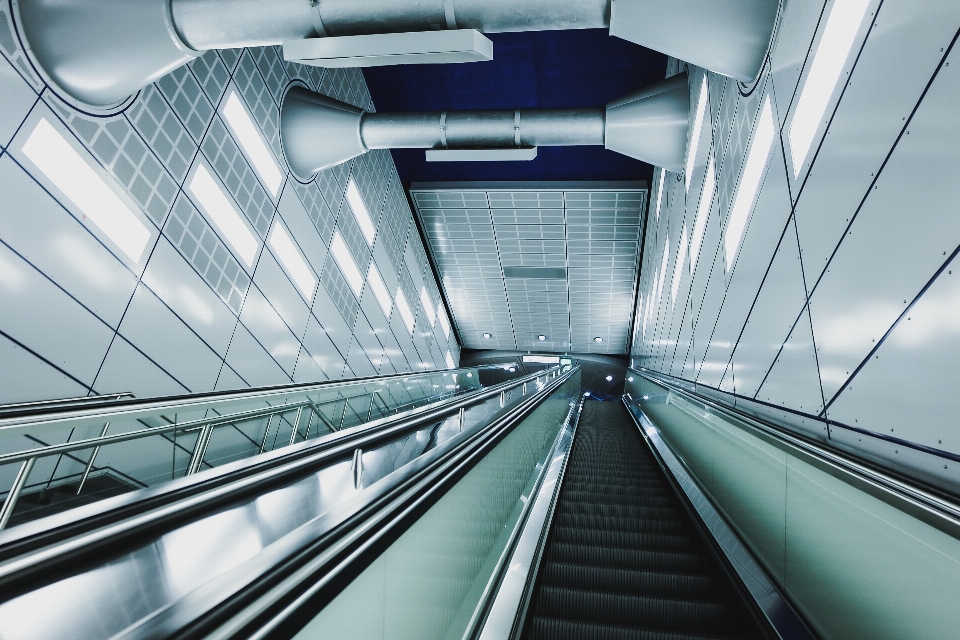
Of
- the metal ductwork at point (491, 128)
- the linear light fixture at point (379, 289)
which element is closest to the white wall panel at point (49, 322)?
the metal ductwork at point (491, 128)

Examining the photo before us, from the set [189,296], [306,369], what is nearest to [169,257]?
[189,296]

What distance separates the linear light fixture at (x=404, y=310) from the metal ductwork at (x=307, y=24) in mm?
10011

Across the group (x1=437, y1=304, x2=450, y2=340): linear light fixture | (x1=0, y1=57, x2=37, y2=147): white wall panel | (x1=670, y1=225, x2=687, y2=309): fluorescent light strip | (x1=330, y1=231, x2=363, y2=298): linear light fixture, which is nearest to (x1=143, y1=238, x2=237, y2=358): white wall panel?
(x1=0, y1=57, x2=37, y2=147): white wall panel

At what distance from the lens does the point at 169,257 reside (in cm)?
714

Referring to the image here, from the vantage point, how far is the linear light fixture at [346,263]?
11728mm

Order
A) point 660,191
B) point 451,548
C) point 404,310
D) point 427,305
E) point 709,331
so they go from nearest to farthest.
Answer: point 451,548
point 709,331
point 660,191
point 404,310
point 427,305

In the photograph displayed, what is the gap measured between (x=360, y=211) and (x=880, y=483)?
39.7 ft

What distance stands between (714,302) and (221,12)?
270 inches

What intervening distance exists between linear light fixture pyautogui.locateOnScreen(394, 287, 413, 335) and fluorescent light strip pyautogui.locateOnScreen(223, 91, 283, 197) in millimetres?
6428

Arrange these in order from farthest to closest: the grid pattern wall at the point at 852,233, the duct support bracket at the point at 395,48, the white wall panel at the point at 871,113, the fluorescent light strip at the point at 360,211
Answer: the fluorescent light strip at the point at 360,211 < the duct support bracket at the point at 395,48 < the white wall panel at the point at 871,113 < the grid pattern wall at the point at 852,233

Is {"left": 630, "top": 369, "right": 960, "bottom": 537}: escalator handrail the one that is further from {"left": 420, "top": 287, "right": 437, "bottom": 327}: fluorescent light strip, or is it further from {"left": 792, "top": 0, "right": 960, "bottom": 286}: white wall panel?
{"left": 420, "top": 287, "right": 437, "bottom": 327}: fluorescent light strip

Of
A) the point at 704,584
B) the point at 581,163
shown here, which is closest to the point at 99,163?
the point at 704,584

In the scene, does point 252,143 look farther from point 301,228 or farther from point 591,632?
point 591,632

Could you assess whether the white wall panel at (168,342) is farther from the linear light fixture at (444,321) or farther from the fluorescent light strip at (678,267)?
the linear light fixture at (444,321)
